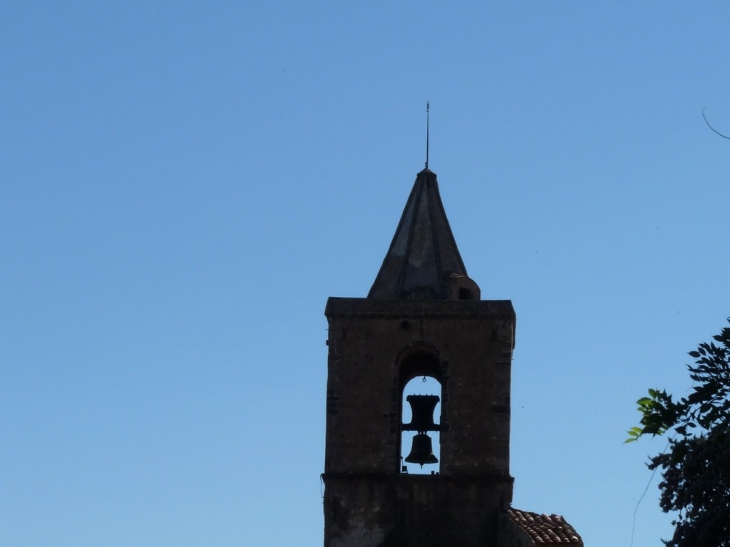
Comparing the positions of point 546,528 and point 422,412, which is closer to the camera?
point 546,528

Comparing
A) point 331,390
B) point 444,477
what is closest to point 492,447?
point 444,477

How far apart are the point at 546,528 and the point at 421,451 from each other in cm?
220

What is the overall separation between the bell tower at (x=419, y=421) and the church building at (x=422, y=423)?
1cm

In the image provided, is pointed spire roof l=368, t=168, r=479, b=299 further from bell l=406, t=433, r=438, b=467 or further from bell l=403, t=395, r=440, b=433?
bell l=406, t=433, r=438, b=467

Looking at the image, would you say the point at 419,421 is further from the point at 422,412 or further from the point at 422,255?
the point at 422,255

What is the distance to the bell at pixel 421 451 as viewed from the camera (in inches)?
784

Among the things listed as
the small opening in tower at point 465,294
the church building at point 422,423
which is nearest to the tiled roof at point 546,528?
the church building at point 422,423

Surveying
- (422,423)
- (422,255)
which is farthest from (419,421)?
(422,255)

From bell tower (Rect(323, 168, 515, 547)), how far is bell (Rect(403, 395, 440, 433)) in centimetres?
1

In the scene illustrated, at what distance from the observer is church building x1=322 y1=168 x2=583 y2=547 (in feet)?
61.9

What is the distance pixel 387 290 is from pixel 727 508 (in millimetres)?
6793

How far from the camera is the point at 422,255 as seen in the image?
2039cm

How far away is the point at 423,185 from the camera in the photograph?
825 inches

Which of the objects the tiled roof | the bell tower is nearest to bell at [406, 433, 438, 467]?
the bell tower
